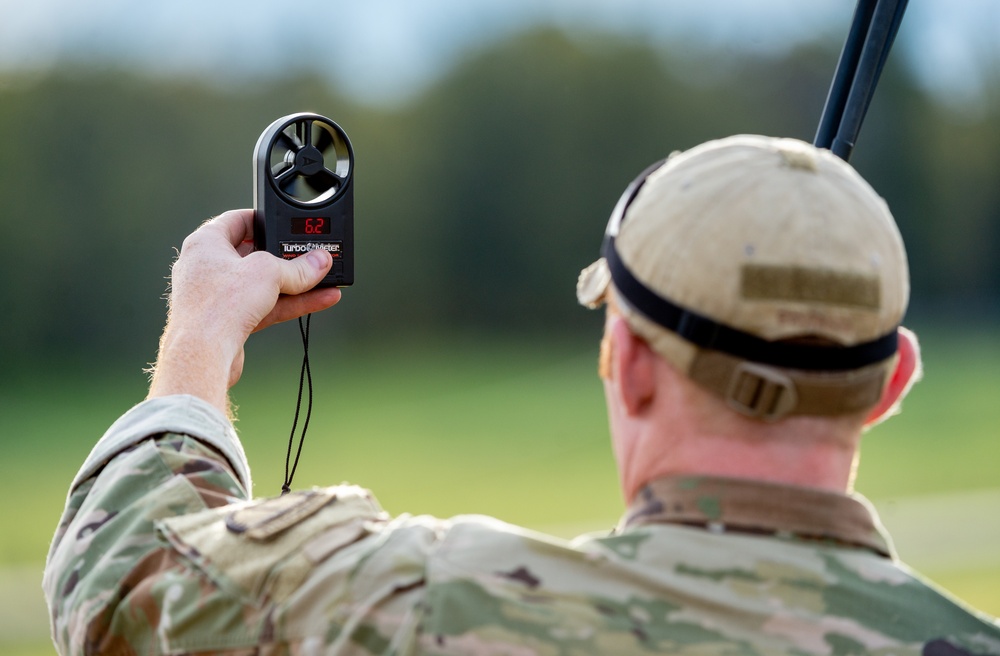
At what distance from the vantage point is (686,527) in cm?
147

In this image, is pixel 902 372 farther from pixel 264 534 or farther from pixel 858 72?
pixel 264 534

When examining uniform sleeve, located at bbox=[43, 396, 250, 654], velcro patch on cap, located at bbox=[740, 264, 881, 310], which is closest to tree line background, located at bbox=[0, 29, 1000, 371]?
uniform sleeve, located at bbox=[43, 396, 250, 654]

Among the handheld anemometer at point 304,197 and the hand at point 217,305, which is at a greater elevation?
the handheld anemometer at point 304,197

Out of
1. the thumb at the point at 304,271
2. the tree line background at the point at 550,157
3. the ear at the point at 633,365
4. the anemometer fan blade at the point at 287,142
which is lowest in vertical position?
the tree line background at the point at 550,157

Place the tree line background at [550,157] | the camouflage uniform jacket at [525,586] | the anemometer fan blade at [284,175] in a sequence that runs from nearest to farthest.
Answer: the camouflage uniform jacket at [525,586], the anemometer fan blade at [284,175], the tree line background at [550,157]

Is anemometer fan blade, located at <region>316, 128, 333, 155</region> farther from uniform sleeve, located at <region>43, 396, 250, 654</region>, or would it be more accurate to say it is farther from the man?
the man

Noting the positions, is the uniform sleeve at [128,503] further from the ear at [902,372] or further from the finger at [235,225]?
the ear at [902,372]

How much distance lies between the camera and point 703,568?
143 centimetres

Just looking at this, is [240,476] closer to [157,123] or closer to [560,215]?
[157,123]

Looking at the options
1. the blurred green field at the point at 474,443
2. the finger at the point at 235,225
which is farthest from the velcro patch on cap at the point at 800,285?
the blurred green field at the point at 474,443

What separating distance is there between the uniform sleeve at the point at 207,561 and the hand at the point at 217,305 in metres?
0.14

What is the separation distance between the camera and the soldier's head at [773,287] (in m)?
1.40

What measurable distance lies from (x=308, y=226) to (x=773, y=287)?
3.51ft

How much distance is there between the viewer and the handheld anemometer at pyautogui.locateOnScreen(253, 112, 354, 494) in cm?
222
